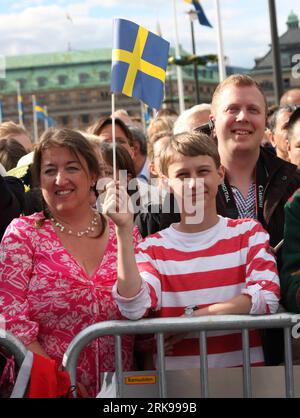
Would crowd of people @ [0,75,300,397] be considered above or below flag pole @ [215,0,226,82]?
below

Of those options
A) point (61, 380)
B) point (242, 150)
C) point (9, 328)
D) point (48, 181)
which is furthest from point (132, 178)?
point (61, 380)

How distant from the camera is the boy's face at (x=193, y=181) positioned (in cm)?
366

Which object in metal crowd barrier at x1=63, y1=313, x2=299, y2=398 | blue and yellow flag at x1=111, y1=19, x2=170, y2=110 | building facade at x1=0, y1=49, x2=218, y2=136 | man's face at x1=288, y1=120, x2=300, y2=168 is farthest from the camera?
building facade at x1=0, y1=49, x2=218, y2=136

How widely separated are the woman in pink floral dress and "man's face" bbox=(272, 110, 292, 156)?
258 centimetres

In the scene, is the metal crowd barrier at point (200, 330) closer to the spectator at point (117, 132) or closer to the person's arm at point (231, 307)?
the person's arm at point (231, 307)

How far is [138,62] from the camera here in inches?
152

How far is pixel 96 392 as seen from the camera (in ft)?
11.6

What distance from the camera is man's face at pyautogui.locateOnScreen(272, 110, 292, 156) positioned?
20.4 feet

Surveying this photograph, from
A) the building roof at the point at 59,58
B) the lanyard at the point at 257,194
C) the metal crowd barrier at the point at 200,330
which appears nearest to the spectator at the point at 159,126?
the lanyard at the point at 257,194

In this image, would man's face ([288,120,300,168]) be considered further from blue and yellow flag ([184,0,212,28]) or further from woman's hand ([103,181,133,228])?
blue and yellow flag ([184,0,212,28])

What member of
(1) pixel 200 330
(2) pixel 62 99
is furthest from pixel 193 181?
(2) pixel 62 99

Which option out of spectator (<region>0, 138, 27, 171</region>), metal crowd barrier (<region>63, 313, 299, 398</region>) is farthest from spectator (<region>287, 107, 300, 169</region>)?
spectator (<region>0, 138, 27, 171</region>)

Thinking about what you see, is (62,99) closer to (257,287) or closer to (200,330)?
(257,287)

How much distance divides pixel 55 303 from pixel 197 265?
592 mm
